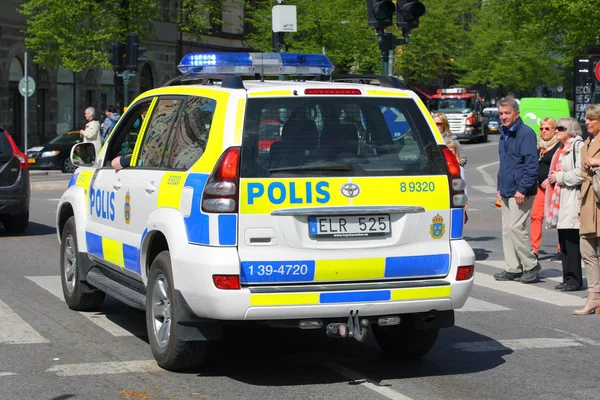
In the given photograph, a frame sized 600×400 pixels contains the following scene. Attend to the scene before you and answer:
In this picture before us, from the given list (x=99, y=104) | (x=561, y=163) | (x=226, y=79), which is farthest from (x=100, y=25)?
(x=226, y=79)

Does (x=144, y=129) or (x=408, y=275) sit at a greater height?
(x=144, y=129)

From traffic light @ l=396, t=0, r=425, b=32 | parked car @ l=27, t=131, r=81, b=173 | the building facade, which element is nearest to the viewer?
traffic light @ l=396, t=0, r=425, b=32

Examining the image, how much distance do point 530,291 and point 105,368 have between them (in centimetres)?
564

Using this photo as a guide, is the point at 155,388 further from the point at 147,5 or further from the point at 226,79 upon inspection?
the point at 147,5

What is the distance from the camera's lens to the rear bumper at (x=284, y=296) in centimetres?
671

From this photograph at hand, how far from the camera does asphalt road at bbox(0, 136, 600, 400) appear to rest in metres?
6.98

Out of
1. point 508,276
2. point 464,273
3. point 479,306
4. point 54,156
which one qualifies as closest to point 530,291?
point 508,276

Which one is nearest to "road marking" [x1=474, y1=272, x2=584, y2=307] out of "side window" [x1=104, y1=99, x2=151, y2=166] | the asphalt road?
the asphalt road

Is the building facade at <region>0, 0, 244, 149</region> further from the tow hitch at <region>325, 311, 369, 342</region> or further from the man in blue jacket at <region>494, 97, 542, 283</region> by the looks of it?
the tow hitch at <region>325, 311, 369, 342</region>

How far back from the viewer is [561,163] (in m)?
11.8

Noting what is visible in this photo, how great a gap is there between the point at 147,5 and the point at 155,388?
1380 inches

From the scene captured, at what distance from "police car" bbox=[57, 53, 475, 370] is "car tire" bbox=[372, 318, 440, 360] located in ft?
0.55

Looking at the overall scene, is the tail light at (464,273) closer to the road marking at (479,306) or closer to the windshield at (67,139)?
the road marking at (479,306)

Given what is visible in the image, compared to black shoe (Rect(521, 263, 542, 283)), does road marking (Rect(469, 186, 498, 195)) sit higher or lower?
lower
